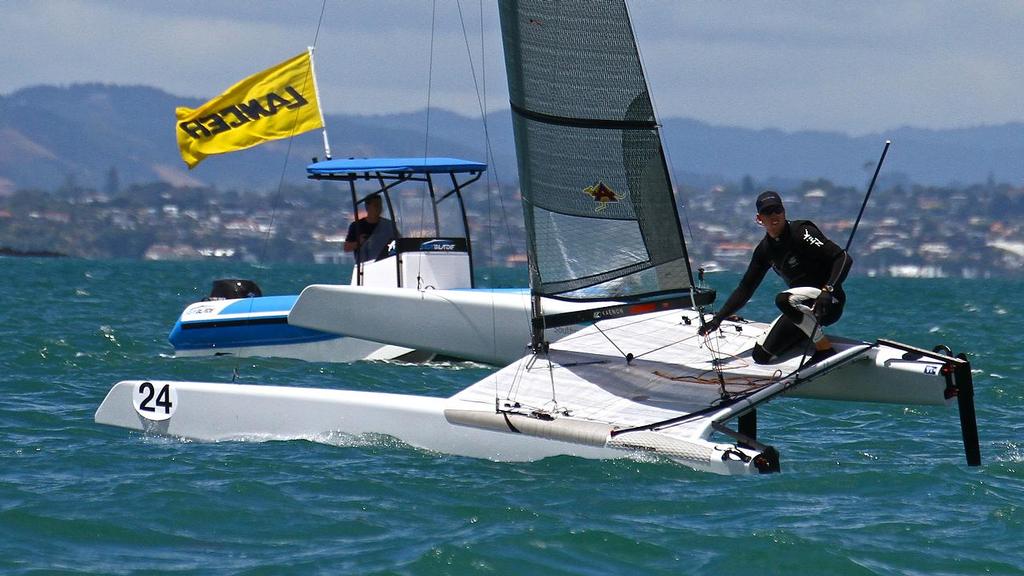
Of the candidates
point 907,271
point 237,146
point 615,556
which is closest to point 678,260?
Answer: point 615,556

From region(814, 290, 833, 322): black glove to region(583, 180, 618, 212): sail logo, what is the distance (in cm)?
135

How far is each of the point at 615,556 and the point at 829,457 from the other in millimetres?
2570

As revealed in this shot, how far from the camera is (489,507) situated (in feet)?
20.2

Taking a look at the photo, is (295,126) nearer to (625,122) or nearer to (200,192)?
→ (625,122)

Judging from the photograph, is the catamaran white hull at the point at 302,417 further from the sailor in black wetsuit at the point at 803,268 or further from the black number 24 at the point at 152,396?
the sailor in black wetsuit at the point at 803,268

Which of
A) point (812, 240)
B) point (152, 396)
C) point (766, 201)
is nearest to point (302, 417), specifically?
point (152, 396)

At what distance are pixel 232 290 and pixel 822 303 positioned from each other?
7135mm

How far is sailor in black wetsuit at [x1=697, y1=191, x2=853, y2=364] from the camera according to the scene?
717 centimetres

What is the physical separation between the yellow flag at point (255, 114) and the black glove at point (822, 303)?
317 inches

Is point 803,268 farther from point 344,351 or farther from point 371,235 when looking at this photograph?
point 371,235

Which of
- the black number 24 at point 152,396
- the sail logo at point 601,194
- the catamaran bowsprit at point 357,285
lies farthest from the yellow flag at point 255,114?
the sail logo at point 601,194

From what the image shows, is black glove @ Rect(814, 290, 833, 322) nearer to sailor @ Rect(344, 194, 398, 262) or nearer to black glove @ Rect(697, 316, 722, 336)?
black glove @ Rect(697, 316, 722, 336)

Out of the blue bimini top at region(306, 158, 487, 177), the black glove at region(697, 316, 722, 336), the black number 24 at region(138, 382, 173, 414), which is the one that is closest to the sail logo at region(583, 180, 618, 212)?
the black glove at region(697, 316, 722, 336)

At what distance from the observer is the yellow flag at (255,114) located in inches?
561
